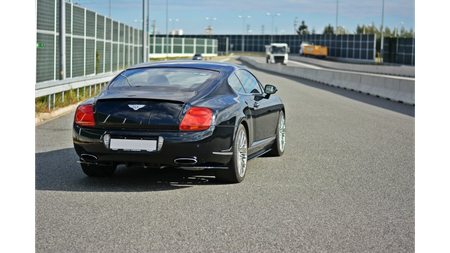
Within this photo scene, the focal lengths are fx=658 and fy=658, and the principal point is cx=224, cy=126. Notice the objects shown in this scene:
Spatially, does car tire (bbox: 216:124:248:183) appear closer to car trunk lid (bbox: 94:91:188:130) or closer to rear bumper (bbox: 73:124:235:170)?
rear bumper (bbox: 73:124:235:170)

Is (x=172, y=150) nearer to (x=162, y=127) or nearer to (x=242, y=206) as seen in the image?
(x=162, y=127)

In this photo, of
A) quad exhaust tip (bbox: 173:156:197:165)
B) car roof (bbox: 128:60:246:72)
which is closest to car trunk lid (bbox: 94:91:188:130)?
quad exhaust tip (bbox: 173:156:197:165)

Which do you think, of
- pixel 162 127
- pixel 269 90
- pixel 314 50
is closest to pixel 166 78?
pixel 162 127

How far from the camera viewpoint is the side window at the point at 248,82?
8.74m

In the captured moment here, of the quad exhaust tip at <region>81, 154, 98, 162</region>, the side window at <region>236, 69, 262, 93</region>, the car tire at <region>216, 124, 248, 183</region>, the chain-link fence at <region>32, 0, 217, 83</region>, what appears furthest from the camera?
the chain-link fence at <region>32, 0, 217, 83</region>

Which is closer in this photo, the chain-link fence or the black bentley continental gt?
the black bentley continental gt

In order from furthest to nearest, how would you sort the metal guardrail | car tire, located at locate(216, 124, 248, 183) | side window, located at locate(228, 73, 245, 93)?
the metal guardrail < side window, located at locate(228, 73, 245, 93) < car tire, located at locate(216, 124, 248, 183)

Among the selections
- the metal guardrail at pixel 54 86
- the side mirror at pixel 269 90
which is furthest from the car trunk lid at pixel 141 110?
the metal guardrail at pixel 54 86

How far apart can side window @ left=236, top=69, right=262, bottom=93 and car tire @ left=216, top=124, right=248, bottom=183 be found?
1070 millimetres

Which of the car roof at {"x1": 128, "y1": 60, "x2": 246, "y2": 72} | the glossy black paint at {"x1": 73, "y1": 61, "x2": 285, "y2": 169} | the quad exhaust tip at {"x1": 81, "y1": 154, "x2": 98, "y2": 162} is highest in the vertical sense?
the car roof at {"x1": 128, "y1": 60, "x2": 246, "y2": 72}

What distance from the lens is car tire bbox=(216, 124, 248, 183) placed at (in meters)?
7.41

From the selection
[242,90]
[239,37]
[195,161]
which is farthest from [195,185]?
[239,37]

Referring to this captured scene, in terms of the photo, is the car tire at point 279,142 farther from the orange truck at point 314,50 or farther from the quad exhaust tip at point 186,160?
the orange truck at point 314,50
